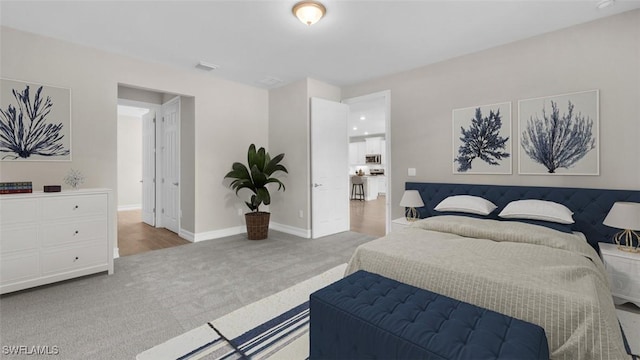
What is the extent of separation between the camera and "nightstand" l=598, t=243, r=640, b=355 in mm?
2195

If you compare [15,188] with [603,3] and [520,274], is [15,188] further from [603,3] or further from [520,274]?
[603,3]

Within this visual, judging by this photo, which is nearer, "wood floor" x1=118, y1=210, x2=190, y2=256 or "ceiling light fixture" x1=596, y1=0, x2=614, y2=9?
"ceiling light fixture" x1=596, y1=0, x2=614, y2=9

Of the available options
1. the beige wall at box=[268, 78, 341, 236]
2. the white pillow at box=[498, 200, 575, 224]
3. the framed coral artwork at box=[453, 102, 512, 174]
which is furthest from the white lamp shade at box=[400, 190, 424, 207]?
the beige wall at box=[268, 78, 341, 236]

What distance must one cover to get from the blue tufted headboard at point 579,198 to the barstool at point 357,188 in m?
6.26

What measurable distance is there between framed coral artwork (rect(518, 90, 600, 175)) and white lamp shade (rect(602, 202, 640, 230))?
609mm

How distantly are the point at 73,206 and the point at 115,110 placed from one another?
141 cm

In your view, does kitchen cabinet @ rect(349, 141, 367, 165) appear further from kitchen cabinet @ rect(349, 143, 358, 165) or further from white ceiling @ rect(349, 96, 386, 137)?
white ceiling @ rect(349, 96, 386, 137)

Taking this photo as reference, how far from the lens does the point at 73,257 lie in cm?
278

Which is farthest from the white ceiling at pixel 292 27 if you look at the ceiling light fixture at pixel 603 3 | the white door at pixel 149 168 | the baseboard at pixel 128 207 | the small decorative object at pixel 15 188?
the baseboard at pixel 128 207

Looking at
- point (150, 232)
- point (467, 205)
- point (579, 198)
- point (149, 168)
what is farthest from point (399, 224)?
point (149, 168)

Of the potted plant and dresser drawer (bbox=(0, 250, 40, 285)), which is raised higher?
the potted plant

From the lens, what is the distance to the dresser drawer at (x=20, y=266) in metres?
2.43

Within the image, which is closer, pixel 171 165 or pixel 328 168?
pixel 328 168

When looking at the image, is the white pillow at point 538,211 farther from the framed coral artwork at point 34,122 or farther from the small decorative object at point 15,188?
the framed coral artwork at point 34,122
